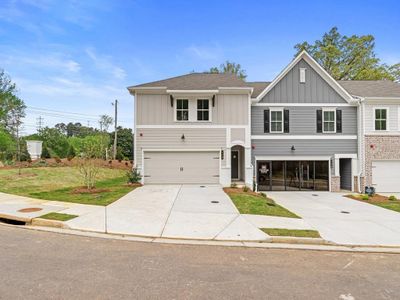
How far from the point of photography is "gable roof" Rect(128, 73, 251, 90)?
14648 millimetres

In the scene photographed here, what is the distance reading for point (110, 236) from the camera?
579cm

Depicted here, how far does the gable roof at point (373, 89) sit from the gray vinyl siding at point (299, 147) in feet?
13.1

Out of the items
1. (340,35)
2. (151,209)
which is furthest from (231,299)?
(340,35)

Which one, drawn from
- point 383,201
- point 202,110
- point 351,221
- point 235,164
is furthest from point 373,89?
point 351,221

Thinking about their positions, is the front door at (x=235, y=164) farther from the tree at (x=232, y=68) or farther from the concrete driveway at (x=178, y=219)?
the tree at (x=232, y=68)

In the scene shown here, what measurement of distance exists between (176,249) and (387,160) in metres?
16.6

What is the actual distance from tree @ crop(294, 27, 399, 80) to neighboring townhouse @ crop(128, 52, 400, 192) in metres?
12.7

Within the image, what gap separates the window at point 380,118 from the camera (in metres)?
15.2

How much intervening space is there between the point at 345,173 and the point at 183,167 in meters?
11.5

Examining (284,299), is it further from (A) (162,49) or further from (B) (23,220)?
(A) (162,49)

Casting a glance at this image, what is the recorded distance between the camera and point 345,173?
16.0 meters

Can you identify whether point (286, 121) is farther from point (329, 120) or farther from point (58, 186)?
point (58, 186)

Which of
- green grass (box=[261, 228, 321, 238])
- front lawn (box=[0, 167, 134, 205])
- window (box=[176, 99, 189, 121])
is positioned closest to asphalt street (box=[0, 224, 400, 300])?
green grass (box=[261, 228, 321, 238])

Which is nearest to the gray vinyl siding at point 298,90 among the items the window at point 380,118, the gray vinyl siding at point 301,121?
the gray vinyl siding at point 301,121
